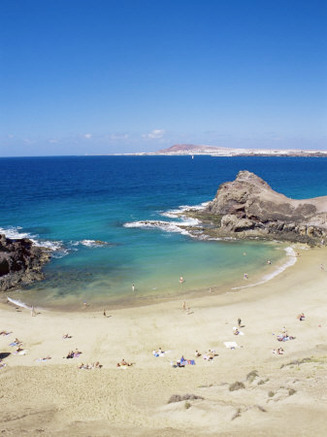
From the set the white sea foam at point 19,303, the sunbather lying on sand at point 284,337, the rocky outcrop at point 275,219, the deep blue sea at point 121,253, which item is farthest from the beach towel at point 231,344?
the rocky outcrop at point 275,219

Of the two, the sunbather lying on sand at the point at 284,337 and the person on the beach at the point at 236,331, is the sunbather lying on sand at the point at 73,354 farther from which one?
the sunbather lying on sand at the point at 284,337

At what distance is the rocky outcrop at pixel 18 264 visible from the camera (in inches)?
1476

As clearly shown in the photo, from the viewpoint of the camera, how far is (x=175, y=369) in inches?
858

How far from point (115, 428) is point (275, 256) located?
33.8 m

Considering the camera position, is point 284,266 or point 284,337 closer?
point 284,337

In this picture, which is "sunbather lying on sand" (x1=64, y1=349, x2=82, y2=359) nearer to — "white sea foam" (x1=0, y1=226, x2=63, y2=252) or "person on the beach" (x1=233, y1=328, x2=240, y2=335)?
"person on the beach" (x1=233, y1=328, x2=240, y2=335)

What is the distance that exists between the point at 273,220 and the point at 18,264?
37586 mm

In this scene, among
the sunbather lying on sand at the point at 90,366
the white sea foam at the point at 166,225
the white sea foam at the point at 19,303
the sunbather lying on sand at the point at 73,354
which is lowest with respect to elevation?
the sunbather lying on sand at the point at 90,366

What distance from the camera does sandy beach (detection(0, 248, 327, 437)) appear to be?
15219 millimetres

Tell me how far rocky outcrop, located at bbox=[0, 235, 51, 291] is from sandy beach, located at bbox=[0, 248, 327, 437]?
5.08 meters

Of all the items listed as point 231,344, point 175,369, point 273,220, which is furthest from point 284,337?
point 273,220

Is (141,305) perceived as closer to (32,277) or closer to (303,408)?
(32,277)

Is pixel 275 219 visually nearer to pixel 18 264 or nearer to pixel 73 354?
pixel 18 264

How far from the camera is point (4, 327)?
2797 cm
